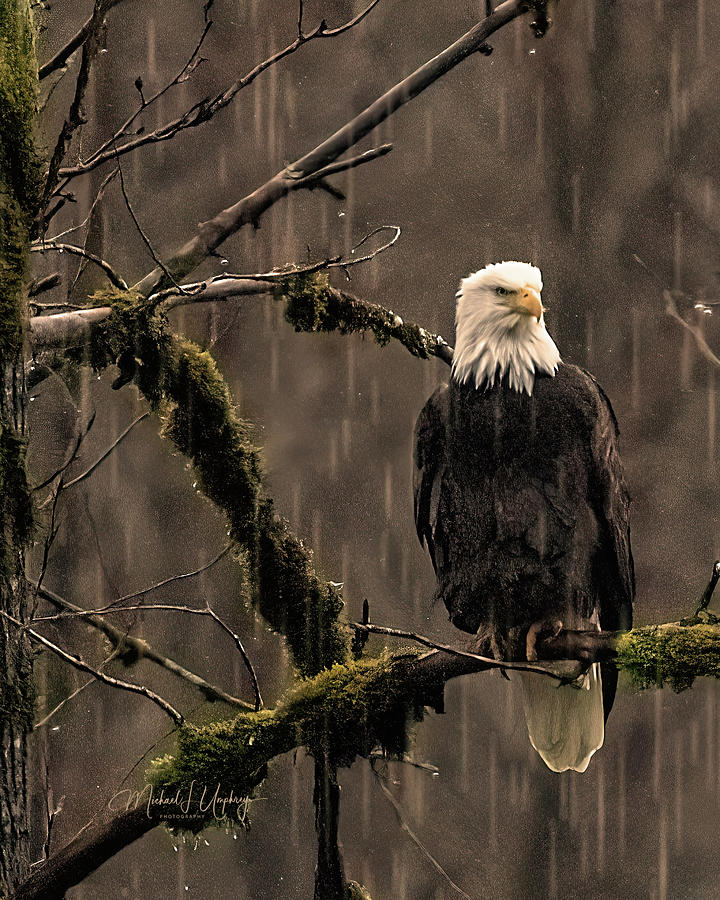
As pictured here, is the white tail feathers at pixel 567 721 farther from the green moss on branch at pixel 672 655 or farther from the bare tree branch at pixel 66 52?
the bare tree branch at pixel 66 52

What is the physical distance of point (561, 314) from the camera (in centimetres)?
420

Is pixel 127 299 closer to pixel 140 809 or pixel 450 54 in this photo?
pixel 450 54

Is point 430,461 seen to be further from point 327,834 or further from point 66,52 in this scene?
point 66,52

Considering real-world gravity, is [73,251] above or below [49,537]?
above

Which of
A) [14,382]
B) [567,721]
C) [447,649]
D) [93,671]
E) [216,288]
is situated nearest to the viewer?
[447,649]

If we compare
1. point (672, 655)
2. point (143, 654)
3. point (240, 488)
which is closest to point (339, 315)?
point (240, 488)

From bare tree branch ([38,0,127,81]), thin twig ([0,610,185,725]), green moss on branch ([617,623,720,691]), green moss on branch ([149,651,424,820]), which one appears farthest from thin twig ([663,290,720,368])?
bare tree branch ([38,0,127,81])

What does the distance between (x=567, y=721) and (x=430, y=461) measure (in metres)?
0.82

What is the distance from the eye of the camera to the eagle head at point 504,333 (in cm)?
243

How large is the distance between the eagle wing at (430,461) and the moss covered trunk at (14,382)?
1.04m

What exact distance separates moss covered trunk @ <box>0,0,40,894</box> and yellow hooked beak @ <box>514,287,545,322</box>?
1.23 m

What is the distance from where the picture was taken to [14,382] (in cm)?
199

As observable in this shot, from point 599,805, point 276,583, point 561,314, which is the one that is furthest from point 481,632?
point 599,805

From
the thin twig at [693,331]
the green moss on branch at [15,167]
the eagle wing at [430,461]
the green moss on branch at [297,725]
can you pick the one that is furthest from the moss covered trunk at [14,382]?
the thin twig at [693,331]
